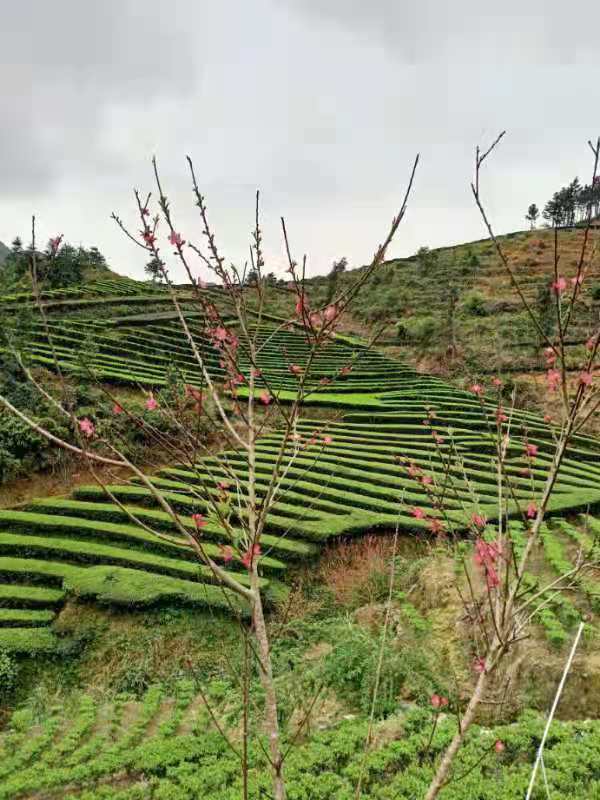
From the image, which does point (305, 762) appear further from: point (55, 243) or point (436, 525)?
point (55, 243)

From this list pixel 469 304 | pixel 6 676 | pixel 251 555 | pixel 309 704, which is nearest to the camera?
pixel 251 555

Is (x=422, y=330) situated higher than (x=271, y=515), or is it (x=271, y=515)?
(x=422, y=330)

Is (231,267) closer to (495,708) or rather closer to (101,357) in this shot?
(495,708)

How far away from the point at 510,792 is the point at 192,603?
602 centimetres

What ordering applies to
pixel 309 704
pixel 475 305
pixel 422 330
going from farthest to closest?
pixel 475 305 → pixel 422 330 → pixel 309 704

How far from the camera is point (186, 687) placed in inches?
322

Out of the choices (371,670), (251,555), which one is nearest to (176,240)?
(251,555)

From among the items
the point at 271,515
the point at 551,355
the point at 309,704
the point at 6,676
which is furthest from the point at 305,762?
the point at 271,515

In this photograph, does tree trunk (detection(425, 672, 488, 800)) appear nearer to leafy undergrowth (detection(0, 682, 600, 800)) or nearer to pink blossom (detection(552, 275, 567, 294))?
pink blossom (detection(552, 275, 567, 294))

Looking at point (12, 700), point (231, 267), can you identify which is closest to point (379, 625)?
point (12, 700)

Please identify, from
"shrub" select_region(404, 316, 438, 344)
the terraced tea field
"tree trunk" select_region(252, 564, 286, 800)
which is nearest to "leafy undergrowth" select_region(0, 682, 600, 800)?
the terraced tea field

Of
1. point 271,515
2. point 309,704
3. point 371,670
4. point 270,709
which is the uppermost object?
point 270,709

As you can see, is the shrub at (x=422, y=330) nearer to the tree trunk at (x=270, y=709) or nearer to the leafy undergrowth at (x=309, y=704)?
the leafy undergrowth at (x=309, y=704)

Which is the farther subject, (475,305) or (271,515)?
(475,305)
